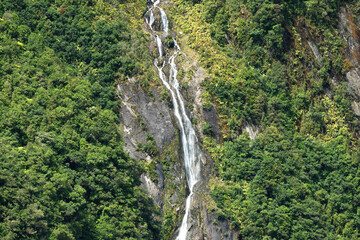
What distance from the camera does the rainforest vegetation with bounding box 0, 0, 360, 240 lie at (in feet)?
194

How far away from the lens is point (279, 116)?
2972 inches

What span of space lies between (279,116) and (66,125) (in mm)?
25237

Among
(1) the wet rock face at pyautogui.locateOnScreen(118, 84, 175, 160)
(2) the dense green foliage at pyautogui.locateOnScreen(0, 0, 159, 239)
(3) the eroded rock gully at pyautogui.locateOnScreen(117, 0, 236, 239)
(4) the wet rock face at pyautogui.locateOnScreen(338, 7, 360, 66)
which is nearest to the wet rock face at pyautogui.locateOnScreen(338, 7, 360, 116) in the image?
(4) the wet rock face at pyautogui.locateOnScreen(338, 7, 360, 66)

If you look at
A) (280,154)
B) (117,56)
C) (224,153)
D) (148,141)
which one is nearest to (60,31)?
(117,56)

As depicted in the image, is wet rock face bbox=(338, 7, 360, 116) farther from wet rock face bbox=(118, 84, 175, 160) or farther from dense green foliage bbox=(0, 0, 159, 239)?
dense green foliage bbox=(0, 0, 159, 239)

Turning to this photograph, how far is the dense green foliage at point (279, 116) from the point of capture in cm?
6850

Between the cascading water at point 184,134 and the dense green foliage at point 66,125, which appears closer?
the dense green foliage at point 66,125

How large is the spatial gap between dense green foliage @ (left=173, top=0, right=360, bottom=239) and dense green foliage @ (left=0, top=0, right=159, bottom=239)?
9.57m

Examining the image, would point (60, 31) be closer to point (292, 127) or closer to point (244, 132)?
point (244, 132)

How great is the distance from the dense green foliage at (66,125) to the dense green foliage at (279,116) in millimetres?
9567

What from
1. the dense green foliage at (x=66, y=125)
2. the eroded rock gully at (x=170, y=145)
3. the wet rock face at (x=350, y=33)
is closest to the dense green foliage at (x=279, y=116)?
the wet rock face at (x=350, y=33)

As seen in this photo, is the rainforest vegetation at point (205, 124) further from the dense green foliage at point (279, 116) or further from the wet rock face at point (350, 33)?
the wet rock face at point (350, 33)

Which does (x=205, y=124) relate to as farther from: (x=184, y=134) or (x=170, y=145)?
(x=170, y=145)

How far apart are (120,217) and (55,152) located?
845 cm
